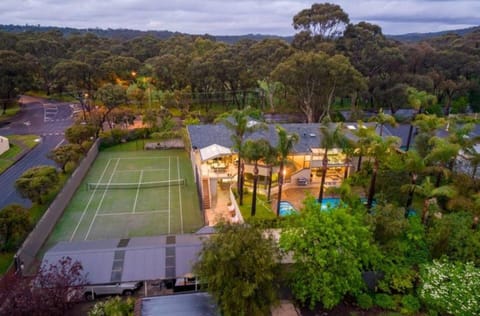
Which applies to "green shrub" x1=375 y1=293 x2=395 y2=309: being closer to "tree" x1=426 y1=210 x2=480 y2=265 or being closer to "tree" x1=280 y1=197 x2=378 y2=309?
"tree" x1=280 y1=197 x2=378 y2=309

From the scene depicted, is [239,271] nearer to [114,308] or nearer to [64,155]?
[114,308]

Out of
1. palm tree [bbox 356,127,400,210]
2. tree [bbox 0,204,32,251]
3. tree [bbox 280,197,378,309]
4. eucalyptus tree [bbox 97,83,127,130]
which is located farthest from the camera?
eucalyptus tree [bbox 97,83,127,130]

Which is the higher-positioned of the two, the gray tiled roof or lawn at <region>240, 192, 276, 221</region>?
the gray tiled roof

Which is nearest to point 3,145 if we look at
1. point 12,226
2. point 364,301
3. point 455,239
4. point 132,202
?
point 132,202

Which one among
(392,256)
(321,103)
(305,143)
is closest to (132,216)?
(305,143)

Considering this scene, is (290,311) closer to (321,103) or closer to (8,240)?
(8,240)

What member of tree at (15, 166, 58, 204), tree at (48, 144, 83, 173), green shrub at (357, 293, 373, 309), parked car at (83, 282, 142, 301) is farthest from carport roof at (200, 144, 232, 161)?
green shrub at (357, 293, 373, 309)
